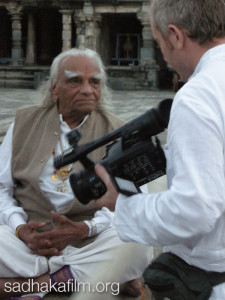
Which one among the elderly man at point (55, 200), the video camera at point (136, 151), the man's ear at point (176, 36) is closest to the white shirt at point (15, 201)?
the elderly man at point (55, 200)

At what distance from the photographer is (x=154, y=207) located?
143 centimetres

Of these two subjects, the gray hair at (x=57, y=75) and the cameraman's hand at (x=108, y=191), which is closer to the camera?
the cameraman's hand at (x=108, y=191)

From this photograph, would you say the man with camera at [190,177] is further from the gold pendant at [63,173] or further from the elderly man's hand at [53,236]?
the gold pendant at [63,173]

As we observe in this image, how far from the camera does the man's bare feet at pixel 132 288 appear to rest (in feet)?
8.71

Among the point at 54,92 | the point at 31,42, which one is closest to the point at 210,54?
the point at 54,92

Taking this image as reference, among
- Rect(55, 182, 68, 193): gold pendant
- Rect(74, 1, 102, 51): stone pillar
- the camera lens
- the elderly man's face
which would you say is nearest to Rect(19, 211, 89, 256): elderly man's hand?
Rect(55, 182, 68, 193): gold pendant

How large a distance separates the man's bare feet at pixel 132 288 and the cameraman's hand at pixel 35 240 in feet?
1.29

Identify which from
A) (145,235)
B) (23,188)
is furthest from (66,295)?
(145,235)

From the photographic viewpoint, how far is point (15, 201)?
9.27 ft

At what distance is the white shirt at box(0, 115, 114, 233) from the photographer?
269cm

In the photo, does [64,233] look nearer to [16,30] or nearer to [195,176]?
[195,176]

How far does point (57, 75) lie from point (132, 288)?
1229 millimetres

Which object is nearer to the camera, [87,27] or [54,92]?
[54,92]

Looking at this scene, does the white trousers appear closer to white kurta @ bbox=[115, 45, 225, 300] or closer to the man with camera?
the man with camera
